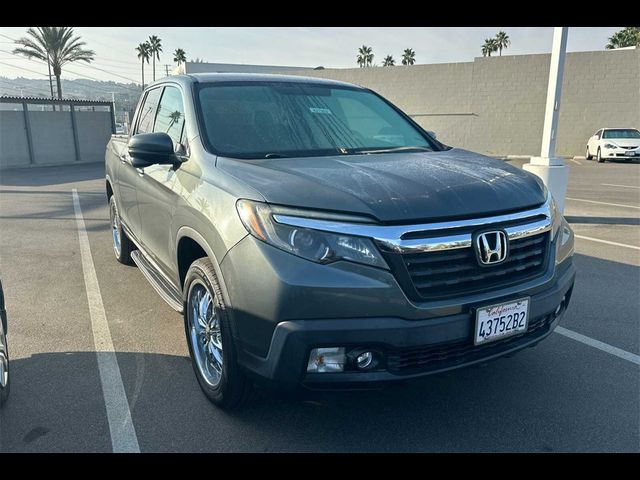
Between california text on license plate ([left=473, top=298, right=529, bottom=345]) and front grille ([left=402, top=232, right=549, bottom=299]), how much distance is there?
108 millimetres

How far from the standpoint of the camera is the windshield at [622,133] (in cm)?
Result: 2075

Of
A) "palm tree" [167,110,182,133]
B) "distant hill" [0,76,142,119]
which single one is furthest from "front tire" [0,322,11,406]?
"distant hill" [0,76,142,119]

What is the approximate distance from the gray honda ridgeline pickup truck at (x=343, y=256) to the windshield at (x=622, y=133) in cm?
2084

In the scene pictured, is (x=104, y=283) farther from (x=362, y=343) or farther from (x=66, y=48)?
(x=66, y=48)

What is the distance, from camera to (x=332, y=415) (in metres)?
2.97

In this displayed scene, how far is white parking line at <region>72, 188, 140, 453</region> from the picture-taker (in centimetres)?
274

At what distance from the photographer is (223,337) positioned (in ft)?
8.69

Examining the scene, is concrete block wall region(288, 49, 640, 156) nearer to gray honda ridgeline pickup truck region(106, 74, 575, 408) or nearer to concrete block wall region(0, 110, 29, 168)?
concrete block wall region(0, 110, 29, 168)

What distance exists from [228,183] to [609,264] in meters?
5.09

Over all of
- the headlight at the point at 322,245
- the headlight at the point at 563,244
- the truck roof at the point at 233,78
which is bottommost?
the headlight at the point at 563,244

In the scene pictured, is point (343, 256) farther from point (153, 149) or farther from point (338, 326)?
point (153, 149)

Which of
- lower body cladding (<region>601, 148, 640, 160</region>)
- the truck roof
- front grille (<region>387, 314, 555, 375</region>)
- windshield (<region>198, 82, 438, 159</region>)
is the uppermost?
the truck roof

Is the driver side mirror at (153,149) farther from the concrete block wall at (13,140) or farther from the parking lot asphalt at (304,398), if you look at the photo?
the concrete block wall at (13,140)

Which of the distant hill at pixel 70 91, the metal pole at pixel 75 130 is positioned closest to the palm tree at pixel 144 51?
the distant hill at pixel 70 91
